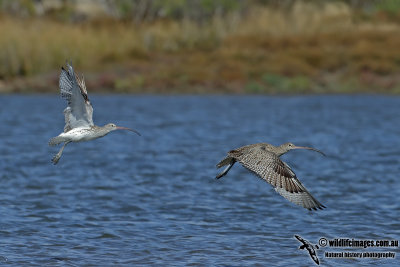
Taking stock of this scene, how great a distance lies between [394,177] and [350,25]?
90.9 feet

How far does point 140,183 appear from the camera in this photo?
16250mm

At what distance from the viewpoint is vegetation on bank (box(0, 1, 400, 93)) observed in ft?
118

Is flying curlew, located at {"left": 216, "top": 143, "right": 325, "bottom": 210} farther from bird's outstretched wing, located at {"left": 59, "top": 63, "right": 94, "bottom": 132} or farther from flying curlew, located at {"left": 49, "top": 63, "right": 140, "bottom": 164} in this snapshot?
bird's outstretched wing, located at {"left": 59, "top": 63, "right": 94, "bottom": 132}

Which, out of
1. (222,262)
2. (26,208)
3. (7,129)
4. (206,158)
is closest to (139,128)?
(7,129)

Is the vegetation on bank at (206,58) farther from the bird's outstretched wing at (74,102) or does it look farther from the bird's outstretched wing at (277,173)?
the bird's outstretched wing at (277,173)

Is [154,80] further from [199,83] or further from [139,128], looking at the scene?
[139,128]

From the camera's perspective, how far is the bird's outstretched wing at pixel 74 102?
34.8 feet

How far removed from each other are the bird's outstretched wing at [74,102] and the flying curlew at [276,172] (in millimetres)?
1966

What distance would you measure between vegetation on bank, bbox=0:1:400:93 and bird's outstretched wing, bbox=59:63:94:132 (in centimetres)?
2498

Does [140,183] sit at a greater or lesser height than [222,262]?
greater

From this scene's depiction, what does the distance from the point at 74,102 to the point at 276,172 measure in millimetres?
2918

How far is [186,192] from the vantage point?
595 inches

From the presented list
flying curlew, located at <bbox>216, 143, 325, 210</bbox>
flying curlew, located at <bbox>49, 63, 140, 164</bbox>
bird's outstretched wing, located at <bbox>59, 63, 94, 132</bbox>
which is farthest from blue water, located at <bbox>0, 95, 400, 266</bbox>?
bird's outstretched wing, located at <bbox>59, 63, 94, 132</bbox>

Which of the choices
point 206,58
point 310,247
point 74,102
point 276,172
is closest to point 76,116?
point 74,102
